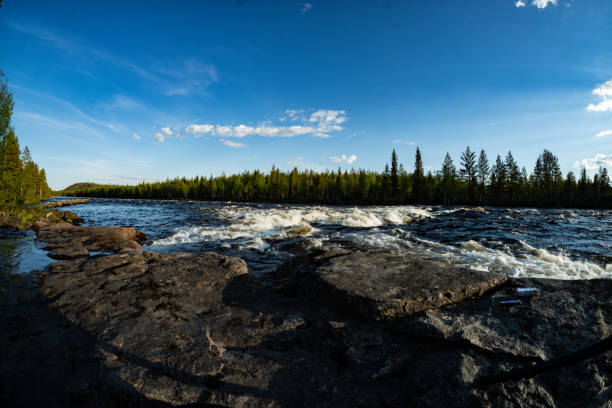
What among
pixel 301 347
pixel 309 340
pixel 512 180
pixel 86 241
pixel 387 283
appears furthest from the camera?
pixel 512 180

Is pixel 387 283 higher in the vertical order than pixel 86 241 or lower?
higher

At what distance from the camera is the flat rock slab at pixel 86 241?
29.6 feet

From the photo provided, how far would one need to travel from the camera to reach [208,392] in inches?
96.7

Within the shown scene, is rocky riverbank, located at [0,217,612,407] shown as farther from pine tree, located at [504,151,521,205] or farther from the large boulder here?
pine tree, located at [504,151,521,205]

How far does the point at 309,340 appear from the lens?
327 cm

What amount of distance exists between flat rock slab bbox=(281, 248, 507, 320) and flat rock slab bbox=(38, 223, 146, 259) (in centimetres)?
798

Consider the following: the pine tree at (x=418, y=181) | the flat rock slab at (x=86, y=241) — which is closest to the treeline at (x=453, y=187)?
the pine tree at (x=418, y=181)

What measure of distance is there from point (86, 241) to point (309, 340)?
12.2 metres

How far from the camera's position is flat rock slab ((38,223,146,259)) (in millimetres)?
9023

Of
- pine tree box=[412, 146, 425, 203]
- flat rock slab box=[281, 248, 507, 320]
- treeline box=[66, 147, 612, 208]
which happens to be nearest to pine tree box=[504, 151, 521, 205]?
treeline box=[66, 147, 612, 208]

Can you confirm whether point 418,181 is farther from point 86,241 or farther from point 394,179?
point 86,241

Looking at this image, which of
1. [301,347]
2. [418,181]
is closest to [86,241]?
[301,347]

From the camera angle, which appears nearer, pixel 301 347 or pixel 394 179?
pixel 301 347

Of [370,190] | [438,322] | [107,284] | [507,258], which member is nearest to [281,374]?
[438,322]
